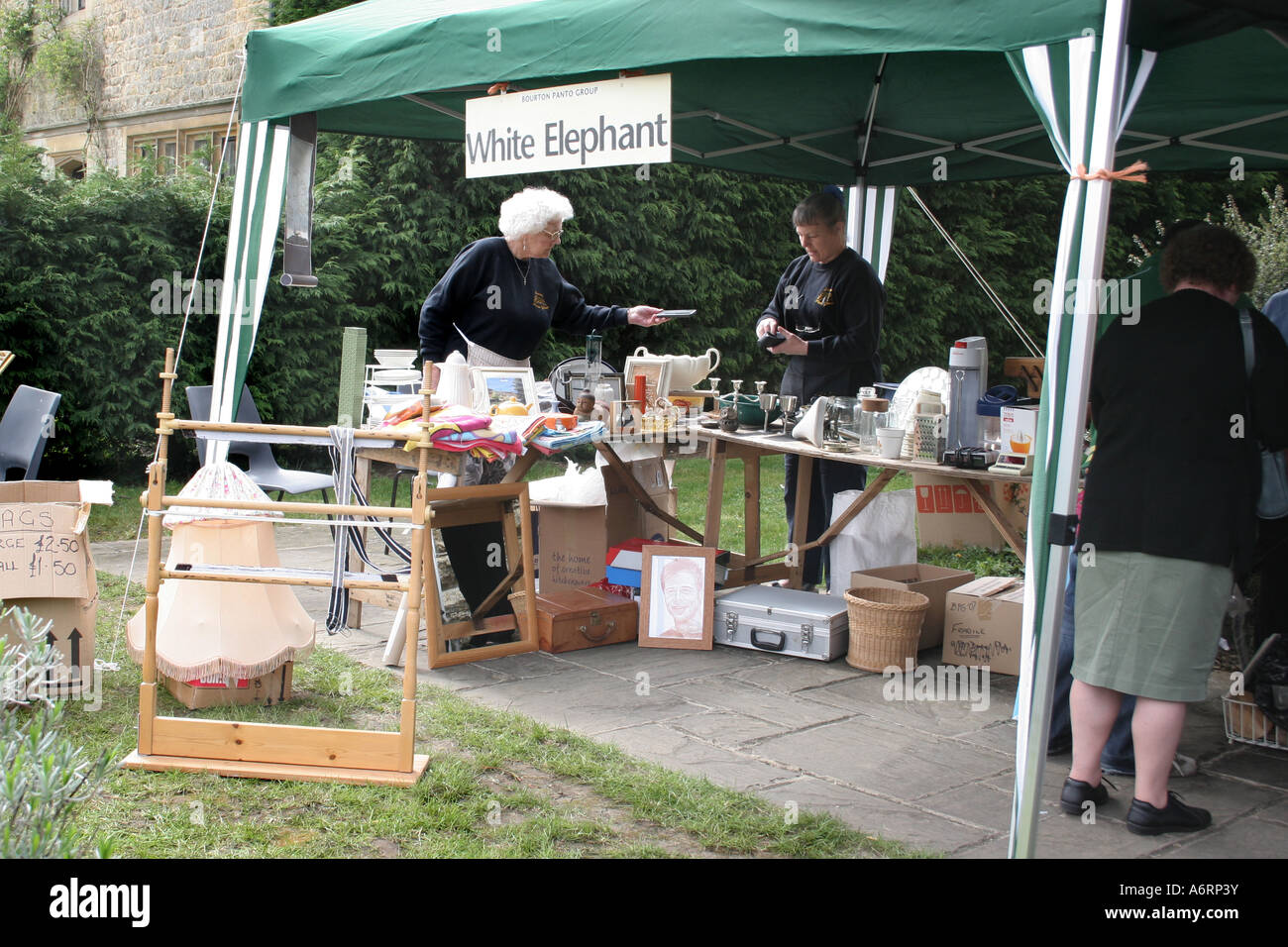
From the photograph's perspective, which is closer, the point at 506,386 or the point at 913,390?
the point at 913,390

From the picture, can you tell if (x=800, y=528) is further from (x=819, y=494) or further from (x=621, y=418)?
(x=621, y=418)

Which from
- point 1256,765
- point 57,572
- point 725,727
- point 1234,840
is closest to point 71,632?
point 57,572

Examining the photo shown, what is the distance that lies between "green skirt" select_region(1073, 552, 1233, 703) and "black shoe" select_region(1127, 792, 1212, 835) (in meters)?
0.34

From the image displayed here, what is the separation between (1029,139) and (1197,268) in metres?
3.56

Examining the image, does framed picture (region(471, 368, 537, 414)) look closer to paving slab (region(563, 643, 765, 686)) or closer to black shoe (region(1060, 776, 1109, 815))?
paving slab (region(563, 643, 765, 686))

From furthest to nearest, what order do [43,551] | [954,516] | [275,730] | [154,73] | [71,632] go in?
[154,73] → [954,516] → [71,632] → [43,551] → [275,730]

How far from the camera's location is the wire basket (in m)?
3.78

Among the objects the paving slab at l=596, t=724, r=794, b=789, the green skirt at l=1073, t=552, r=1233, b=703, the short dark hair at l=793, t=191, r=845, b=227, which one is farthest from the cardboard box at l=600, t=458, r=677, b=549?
the green skirt at l=1073, t=552, r=1233, b=703

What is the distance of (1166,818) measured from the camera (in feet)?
10.2

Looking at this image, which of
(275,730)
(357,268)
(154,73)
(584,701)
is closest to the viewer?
(275,730)

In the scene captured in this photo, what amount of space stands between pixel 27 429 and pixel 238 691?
2119 millimetres
